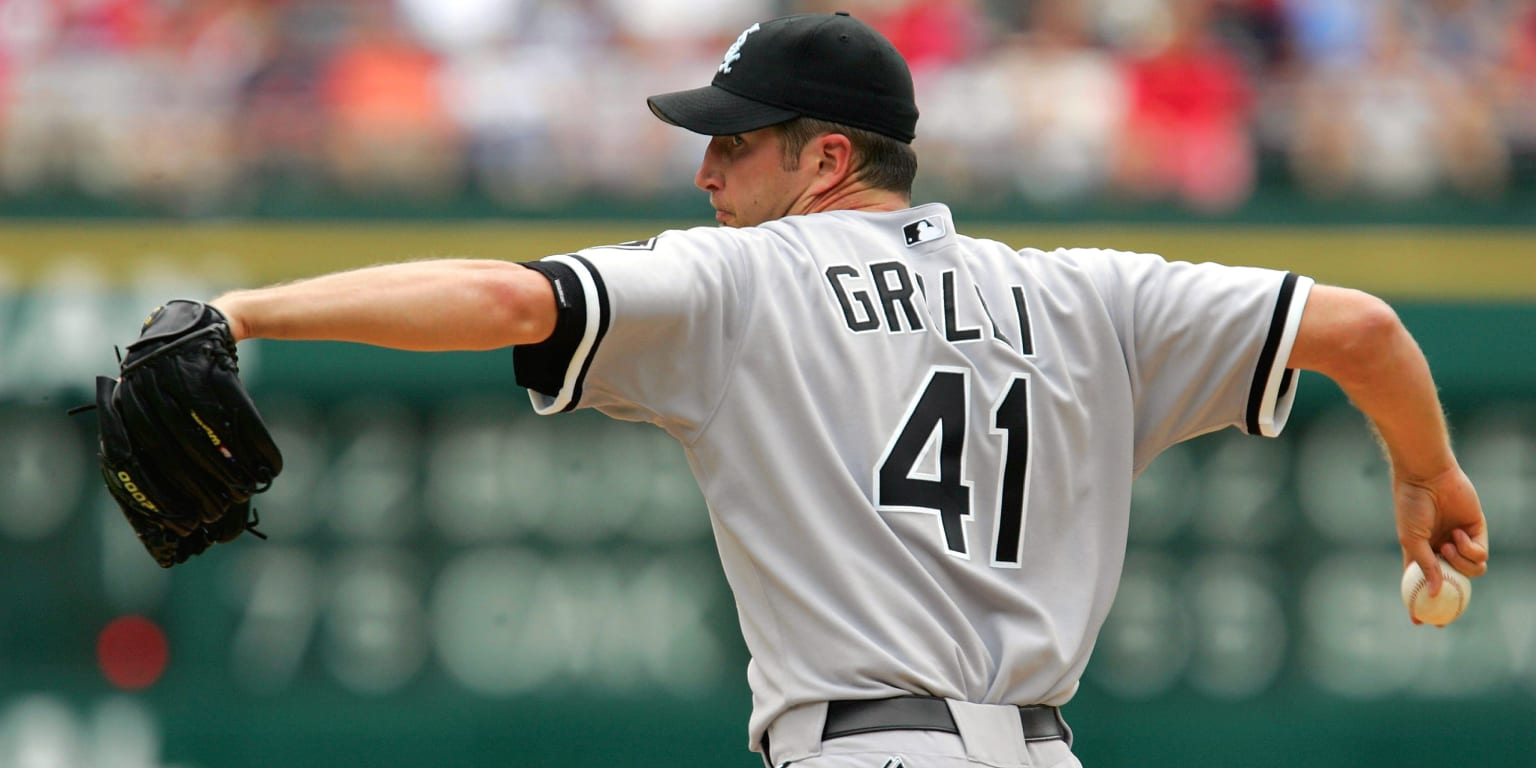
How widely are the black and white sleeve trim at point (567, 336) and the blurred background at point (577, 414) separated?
248 inches

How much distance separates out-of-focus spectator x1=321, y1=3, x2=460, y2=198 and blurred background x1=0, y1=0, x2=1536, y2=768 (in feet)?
0.06

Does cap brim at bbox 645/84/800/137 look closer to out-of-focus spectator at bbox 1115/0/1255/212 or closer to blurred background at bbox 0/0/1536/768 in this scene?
blurred background at bbox 0/0/1536/768

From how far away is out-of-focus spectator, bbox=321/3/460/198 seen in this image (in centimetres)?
965

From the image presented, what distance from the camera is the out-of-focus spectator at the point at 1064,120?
384 inches

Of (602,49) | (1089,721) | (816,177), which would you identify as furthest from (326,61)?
(816,177)

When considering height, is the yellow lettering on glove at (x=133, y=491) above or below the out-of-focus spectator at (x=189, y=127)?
above

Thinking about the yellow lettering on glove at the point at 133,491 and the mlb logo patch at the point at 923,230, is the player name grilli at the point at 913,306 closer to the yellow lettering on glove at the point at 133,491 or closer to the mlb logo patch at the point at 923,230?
the mlb logo patch at the point at 923,230

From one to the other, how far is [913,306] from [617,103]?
649 cm

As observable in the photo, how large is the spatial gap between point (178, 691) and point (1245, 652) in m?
4.88

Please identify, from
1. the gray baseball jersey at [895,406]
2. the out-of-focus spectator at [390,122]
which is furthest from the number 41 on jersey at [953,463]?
the out-of-focus spectator at [390,122]

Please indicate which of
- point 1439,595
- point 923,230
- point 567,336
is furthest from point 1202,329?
point 567,336

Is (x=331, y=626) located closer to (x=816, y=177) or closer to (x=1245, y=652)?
(x=1245, y=652)

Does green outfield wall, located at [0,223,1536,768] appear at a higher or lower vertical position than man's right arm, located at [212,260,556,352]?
lower

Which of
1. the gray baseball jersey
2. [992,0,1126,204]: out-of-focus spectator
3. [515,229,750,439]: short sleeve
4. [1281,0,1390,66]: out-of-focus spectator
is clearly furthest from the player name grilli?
A: [1281,0,1390,66]: out-of-focus spectator
